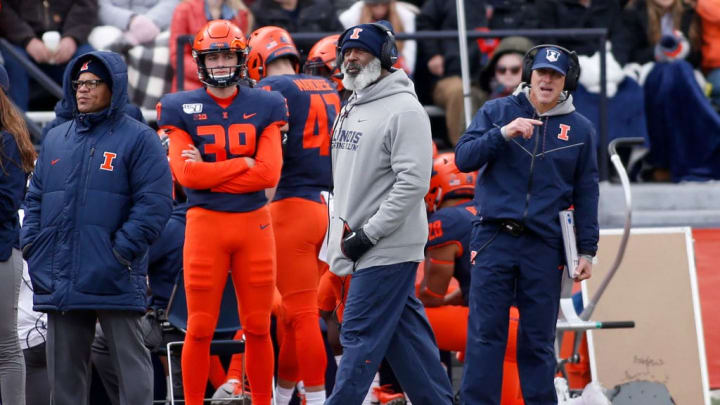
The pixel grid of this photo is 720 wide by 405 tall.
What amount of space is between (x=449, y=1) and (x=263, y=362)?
533 cm

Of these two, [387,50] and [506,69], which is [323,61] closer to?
[387,50]

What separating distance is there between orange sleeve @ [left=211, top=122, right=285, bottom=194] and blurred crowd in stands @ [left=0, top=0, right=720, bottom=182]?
11.3 feet

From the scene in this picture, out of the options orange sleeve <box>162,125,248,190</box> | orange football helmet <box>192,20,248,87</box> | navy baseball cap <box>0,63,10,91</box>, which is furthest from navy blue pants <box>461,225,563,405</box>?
navy baseball cap <box>0,63,10,91</box>

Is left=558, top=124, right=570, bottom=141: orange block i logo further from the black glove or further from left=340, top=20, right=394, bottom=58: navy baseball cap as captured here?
the black glove

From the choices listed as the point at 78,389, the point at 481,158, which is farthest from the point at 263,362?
the point at 481,158

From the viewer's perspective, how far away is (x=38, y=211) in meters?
7.53

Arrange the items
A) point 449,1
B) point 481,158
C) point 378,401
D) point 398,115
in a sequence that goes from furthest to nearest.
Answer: point 449,1 < point 378,401 < point 481,158 < point 398,115

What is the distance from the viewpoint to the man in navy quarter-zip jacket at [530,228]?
7.77 m

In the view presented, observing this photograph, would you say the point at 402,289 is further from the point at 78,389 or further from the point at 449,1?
the point at 449,1

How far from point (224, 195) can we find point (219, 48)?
802 millimetres

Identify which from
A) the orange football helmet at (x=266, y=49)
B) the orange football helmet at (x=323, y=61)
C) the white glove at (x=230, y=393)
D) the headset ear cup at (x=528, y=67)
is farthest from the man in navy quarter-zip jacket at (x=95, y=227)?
the headset ear cup at (x=528, y=67)

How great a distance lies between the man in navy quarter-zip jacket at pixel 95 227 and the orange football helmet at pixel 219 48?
1.72 feet

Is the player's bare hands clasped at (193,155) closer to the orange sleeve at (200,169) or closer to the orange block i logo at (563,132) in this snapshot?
the orange sleeve at (200,169)

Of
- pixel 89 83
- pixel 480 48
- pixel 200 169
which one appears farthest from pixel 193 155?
pixel 480 48
